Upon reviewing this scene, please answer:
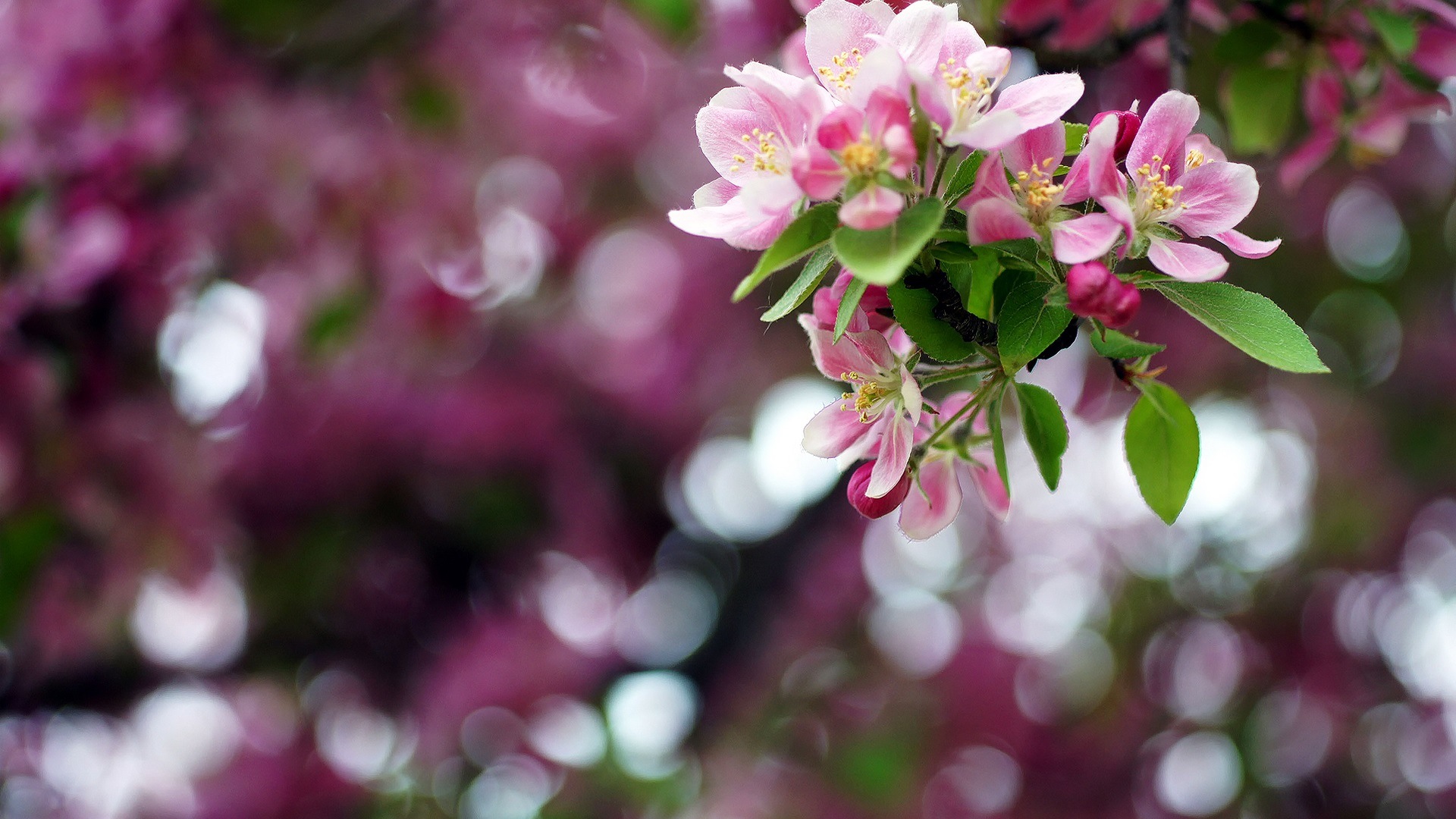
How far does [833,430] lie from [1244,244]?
0.27m

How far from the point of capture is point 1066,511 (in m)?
3.89

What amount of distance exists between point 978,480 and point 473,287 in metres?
1.89

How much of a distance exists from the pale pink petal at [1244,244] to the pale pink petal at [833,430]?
241 millimetres

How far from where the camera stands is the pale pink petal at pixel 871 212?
52 centimetres

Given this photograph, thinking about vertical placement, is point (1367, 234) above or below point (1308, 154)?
below

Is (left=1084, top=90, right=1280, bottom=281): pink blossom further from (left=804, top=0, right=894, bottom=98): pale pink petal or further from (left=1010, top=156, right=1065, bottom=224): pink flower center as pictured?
(left=804, top=0, right=894, bottom=98): pale pink petal

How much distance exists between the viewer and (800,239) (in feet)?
1.81

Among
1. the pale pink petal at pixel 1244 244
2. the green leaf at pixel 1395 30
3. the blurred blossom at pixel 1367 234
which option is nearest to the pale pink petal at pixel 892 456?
the pale pink petal at pixel 1244 244

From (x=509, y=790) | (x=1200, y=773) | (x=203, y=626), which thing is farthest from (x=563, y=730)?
(x=1200, y=773)

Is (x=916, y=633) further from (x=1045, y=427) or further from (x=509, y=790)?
Result: (x=1045, y=427)

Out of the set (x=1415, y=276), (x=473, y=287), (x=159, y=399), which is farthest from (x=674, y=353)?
(x=1415, y=276)

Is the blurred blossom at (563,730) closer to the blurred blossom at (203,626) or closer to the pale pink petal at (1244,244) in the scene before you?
the blurred blossom at (203,626)

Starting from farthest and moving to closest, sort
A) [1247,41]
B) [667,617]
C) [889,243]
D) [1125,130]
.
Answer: [667,617]
[1247,41]
[1125,130]
[889,243]

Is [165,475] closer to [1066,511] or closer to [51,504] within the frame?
[51,504]
